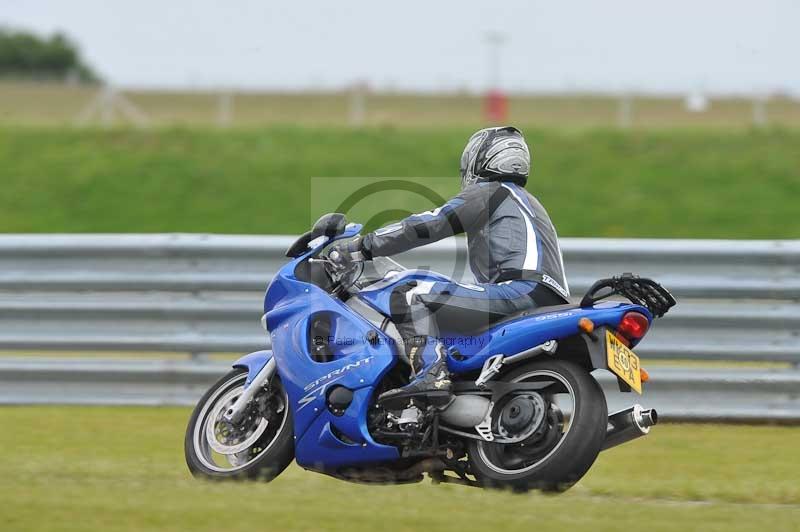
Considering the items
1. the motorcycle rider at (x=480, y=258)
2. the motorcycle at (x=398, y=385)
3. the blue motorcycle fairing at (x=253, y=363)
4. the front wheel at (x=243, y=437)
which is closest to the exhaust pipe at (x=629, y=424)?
the motorcycle at (x=398, y=385)

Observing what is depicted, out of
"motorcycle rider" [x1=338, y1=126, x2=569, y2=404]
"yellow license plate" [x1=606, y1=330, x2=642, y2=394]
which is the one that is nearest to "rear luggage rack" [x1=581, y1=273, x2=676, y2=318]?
"yellow license plate" [x1=606, y1=330, x2=642, y2=394]

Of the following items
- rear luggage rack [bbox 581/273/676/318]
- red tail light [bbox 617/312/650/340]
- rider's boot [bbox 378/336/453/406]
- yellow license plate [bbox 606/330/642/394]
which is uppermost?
rear luggage rack [bbox 581/273/676/318]

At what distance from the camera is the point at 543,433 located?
585 cm

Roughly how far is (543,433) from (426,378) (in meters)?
0.60

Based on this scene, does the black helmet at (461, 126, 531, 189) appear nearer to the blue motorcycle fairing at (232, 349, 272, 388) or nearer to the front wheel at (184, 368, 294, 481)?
the blue motorcycle fairing at (232, 349, 272, 388)

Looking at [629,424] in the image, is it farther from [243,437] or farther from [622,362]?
[243,437]

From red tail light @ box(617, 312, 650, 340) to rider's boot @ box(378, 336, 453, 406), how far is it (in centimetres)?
84

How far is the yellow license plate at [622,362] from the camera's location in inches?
225

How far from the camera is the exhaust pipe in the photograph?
594 cm

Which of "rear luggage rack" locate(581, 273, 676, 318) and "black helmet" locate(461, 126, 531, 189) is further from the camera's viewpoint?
"black helmet" locate(461, 126, 531, 189)

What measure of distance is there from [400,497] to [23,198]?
1240cm

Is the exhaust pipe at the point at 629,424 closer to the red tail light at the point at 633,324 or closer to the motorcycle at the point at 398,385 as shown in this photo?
the motorcycle at the point at 398,385

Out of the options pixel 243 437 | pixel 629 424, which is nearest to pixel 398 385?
pixel 243 437

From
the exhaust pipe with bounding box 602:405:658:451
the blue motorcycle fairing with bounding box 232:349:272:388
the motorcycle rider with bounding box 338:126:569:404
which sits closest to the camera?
the exhaust pipe with bounding box 602:405:658:451
